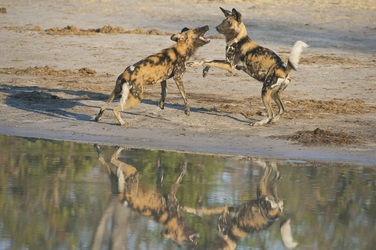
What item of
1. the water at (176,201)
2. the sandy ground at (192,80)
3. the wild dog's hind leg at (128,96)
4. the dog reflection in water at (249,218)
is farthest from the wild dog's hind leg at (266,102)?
the dog reflection in water at (249,218)

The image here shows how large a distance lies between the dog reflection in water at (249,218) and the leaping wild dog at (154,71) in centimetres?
422

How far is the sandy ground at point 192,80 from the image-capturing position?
1048 centimetres

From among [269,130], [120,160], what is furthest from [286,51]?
[120,160]

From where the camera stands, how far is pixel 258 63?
11539mm

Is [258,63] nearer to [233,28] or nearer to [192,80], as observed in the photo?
[233,28]

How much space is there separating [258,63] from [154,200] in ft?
18.0

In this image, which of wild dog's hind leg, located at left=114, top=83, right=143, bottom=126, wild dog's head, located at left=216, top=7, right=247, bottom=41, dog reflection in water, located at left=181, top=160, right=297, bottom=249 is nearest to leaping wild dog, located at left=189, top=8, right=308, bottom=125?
wild dog's head, located at left=216, top=7, right=247, bottom=41

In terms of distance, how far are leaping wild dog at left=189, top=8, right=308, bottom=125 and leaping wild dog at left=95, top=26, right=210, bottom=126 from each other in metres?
0.32

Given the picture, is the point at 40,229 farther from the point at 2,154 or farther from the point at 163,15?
the point at 163,15

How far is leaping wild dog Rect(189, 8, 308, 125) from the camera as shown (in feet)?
37.1

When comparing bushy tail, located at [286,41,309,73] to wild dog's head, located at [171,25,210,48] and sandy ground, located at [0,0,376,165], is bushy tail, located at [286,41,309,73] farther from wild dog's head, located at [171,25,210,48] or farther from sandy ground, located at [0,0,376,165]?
wild dog's head, located at [171,25,210,48]

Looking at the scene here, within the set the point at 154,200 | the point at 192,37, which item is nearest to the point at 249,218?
the point at 154,200

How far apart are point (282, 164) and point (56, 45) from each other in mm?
11790

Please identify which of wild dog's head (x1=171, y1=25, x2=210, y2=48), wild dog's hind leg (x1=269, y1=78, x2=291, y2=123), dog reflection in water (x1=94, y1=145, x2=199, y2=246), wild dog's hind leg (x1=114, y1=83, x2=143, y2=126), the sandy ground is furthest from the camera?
wild dog's head (x1=171, y1=25, x2=210, y2=48)
